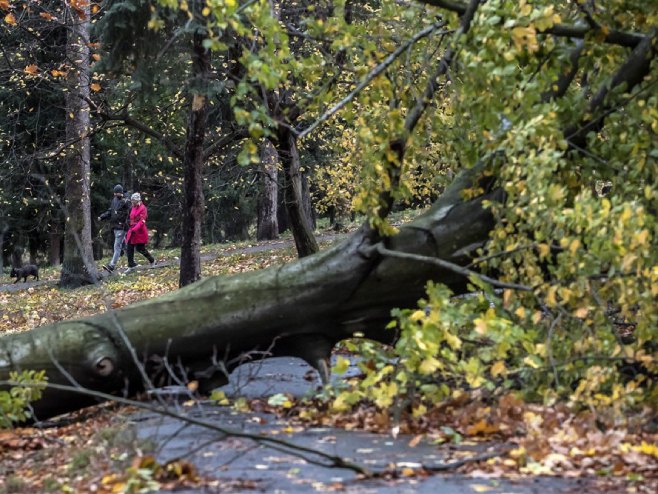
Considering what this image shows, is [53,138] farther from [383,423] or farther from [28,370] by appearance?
[383,423]

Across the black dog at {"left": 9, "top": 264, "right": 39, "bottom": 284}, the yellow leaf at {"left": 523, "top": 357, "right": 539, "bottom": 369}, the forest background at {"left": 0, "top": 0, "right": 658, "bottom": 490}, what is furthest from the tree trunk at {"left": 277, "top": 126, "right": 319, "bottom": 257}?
the black dog at {"left": 9, "top": 264, "right": 39, "bottom": 284}

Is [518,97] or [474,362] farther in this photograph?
[518,97]

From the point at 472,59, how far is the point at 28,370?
421cm

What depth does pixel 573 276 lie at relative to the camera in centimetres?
639

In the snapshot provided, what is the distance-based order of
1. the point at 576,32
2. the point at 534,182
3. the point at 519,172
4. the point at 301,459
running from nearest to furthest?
the point at 301,459
the point at 534,182
the point at 519,172
the point at 576,32

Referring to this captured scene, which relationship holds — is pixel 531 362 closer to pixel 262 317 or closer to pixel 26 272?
pixel 262 317

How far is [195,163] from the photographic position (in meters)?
13.4

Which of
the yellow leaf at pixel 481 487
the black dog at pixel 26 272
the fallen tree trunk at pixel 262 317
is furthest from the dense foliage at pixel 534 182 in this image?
the black dog at pixel 26 272

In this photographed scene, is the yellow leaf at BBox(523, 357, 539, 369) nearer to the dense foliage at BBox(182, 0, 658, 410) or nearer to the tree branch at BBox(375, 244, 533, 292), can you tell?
the dense foliage at BBox(182, 0, 658, 410)

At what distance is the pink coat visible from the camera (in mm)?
21922

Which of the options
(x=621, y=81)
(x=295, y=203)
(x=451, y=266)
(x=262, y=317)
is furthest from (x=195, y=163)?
(x=451, y=266)

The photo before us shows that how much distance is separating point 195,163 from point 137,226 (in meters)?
8.91

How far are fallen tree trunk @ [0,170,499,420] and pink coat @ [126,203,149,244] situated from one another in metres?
14.1

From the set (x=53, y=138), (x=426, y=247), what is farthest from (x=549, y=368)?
(x=53, y=138)
